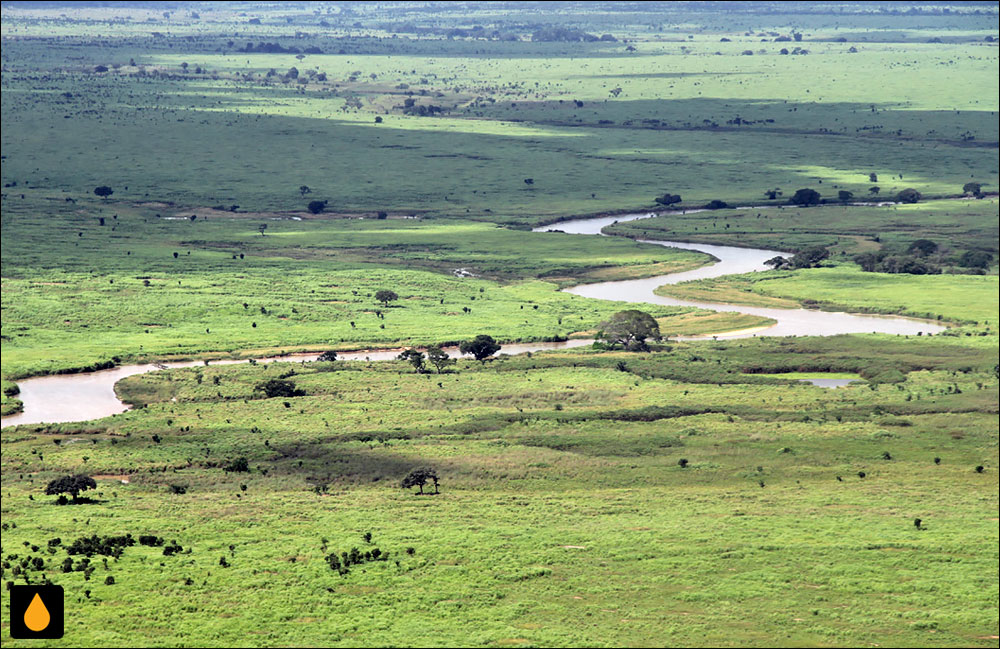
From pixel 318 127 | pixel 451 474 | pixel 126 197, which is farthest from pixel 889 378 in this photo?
pixel 318 127

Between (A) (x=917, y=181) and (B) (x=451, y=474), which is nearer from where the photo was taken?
(B) (x=451, y=474)

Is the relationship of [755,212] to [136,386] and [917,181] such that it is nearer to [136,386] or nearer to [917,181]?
[917,181]

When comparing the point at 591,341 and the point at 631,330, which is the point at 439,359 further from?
the point at 631,330

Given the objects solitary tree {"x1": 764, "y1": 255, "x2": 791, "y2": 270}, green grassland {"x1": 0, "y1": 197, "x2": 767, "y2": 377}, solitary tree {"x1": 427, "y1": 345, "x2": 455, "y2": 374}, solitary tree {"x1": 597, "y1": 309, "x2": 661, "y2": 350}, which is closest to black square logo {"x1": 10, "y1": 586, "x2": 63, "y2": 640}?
solitary tree {"x1": 427, "y1": 345, "x2": 455, "y2": 374}

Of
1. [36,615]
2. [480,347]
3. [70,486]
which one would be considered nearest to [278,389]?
[480,347]

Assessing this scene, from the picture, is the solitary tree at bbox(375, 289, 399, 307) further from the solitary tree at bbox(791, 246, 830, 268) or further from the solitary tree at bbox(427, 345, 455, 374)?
the solitary tree at bbox(791, 246, 830, 268)

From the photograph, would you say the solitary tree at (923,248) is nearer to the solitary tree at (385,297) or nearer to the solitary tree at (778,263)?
the solitary tree at (778,263)

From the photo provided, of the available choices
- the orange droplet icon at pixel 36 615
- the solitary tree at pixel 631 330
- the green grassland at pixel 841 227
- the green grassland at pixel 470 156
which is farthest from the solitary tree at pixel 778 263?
the orange droplet icon at pixel 36 615
